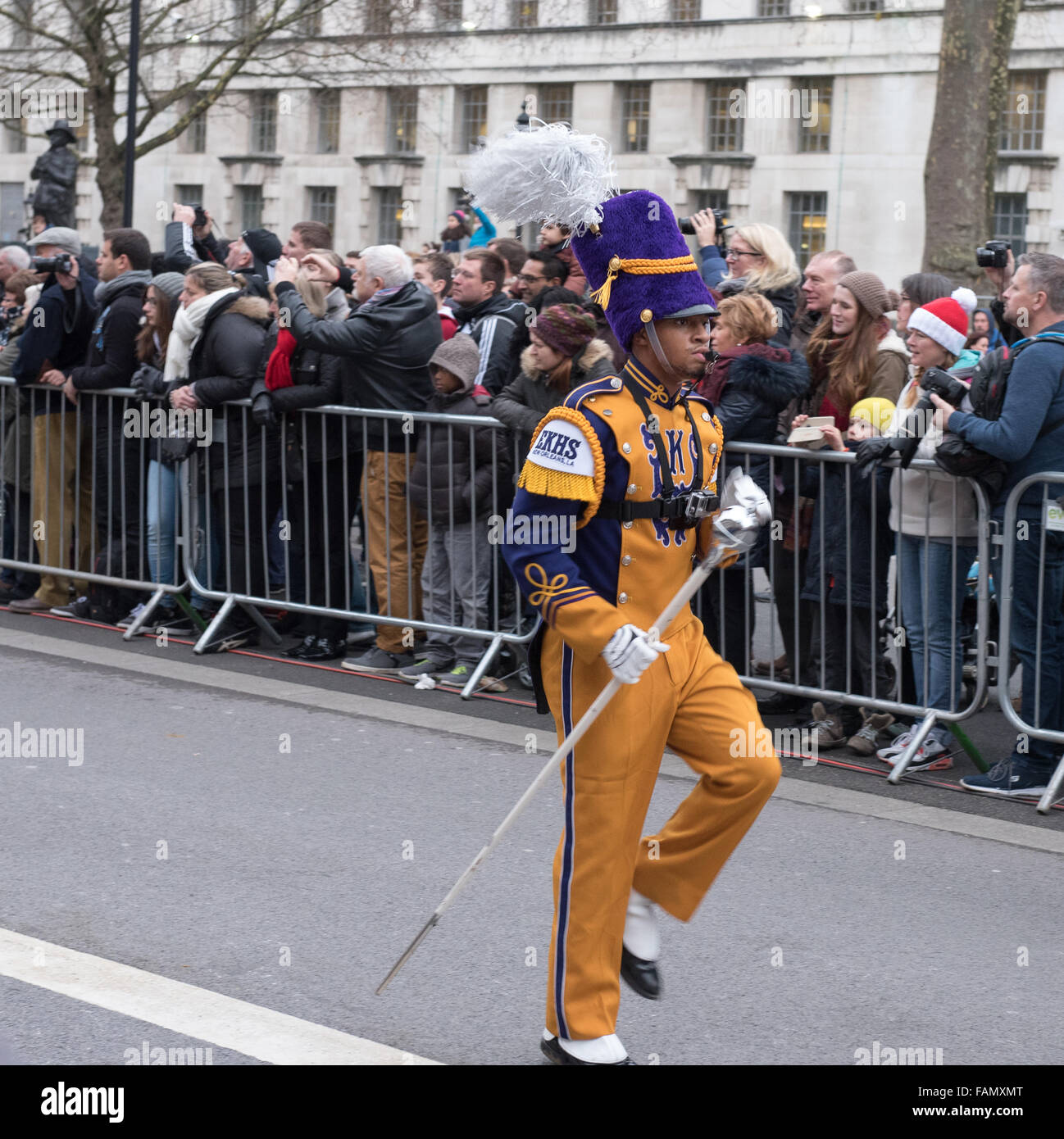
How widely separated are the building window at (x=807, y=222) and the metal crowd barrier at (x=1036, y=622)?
118ft

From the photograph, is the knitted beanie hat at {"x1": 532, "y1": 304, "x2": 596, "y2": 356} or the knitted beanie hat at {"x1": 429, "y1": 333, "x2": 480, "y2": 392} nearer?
the knitted beanie hat at {"x1": 532, "y1": 304, "x2": 596, "y2": 356}

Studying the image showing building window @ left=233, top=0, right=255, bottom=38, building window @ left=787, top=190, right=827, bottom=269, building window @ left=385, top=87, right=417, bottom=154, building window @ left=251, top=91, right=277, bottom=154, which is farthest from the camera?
building window @ left=251, top=91, right=277, bottom=154

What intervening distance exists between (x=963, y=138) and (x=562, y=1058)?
16.9 meters

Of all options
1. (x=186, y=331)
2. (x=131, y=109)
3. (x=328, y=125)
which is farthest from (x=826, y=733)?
(x=328, y=125)

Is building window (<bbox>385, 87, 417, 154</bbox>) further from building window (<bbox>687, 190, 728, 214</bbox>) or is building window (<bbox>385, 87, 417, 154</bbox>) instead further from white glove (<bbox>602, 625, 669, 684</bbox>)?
white glove (<bbox>602, 625, 669, 684</bbox>)

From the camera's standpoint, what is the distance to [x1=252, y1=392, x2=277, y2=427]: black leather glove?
8672mm

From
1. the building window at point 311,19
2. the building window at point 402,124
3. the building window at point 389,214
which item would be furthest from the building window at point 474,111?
the building window at point 311,19

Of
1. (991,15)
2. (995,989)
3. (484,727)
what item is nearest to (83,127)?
(991,15)

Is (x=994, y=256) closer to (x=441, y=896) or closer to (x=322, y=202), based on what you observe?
(x=441, y=896)

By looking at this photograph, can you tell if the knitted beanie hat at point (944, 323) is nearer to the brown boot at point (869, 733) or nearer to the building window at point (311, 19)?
the brown boot at point (869, 733)

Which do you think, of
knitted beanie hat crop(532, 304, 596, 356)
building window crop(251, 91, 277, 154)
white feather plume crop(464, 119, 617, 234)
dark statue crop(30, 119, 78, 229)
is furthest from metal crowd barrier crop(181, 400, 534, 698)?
building window crop(251, 91, 277, 154)

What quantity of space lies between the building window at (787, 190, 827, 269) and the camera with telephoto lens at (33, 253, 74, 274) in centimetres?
3351
